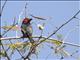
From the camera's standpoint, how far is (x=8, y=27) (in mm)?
2385

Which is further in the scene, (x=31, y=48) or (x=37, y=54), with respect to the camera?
(x=37, y=54)

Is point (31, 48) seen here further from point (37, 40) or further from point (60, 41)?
point (60, 41)

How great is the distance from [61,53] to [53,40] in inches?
7.3

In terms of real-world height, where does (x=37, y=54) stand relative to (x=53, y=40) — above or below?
below

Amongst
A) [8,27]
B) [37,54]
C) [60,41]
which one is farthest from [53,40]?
[8,27]

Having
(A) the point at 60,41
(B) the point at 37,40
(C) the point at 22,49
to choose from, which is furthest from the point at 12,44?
(A) the point at 60,41

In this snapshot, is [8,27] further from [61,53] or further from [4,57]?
[61,53]

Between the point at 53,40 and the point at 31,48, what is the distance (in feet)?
0.63

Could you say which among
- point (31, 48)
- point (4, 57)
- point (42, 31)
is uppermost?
point (42, 31)

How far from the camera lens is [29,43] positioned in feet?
7.93

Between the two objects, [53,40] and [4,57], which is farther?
[4,57]

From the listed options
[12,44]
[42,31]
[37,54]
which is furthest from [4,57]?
[42,31]

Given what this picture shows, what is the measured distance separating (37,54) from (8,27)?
347 mm

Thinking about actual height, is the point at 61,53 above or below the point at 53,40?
below
